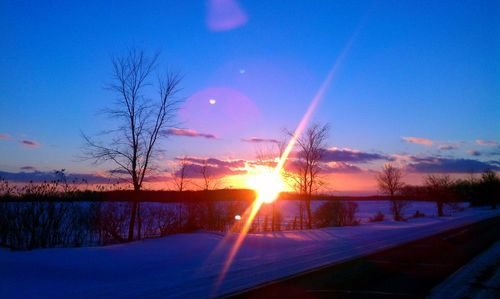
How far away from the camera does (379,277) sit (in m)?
11.2

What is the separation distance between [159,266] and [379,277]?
6.57m

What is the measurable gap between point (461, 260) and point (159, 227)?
1441 cm

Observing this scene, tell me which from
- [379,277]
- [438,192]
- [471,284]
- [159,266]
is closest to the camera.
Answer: [471,284]

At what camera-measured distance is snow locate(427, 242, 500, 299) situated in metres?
8.94

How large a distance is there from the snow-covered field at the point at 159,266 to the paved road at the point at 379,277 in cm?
78

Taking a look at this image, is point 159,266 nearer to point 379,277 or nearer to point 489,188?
point 379,277

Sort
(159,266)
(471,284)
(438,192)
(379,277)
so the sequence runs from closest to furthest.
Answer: (471,284) → (379,277) → (159,266) → (438,192)

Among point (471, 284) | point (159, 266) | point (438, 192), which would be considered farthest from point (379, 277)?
point (438, 192)

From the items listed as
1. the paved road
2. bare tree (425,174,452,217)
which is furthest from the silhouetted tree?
the paved road

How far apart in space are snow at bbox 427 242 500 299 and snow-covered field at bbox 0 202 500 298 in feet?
12.7

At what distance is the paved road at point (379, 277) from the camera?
9.23m

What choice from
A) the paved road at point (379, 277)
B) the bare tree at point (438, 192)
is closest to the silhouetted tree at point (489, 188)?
the bare tree at point (438, 192)

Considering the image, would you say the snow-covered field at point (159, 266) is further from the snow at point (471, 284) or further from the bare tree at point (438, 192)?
the bare tree at point (438, 192)

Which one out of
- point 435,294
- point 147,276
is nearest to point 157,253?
point 147,276
